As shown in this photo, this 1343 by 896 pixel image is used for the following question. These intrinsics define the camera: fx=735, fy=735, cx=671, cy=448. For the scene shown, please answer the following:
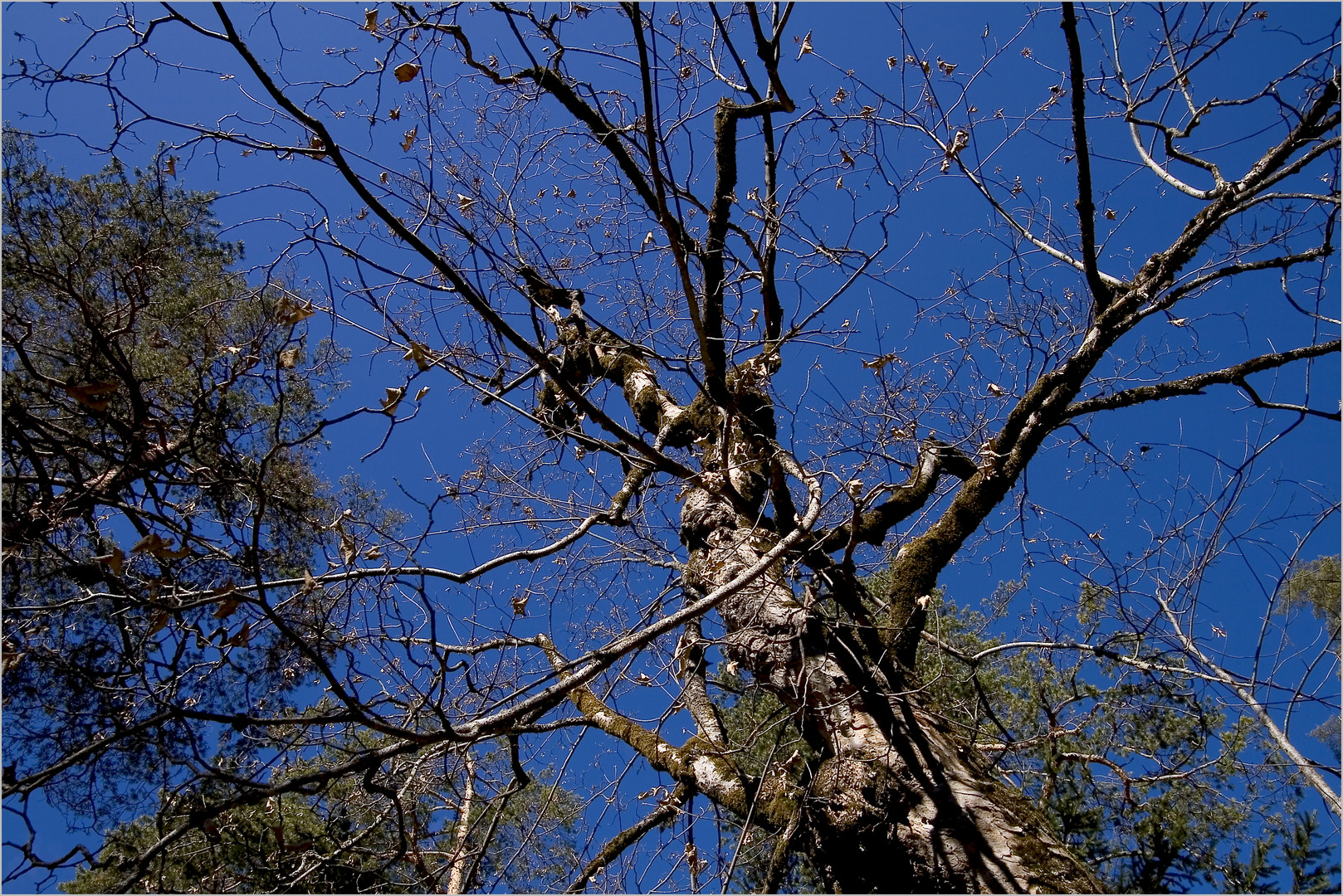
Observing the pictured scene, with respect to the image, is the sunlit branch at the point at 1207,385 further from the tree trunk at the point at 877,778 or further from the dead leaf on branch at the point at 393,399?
the dead leaf on branch at the point at 393,399

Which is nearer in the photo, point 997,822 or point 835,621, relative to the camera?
point 997,822

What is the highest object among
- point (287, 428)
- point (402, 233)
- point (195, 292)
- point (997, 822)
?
point (195, 292)

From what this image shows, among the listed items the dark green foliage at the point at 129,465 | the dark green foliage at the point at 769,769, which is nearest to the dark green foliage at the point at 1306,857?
the dark green foliage at the point at 769,769

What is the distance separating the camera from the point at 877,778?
251cm

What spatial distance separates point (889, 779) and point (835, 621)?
55 cm

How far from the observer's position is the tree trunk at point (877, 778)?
225 centimetres

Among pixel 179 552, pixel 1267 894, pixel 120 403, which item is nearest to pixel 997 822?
pixel 179 552

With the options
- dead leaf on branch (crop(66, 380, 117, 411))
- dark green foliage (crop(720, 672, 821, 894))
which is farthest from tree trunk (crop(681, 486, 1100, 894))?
dead leaf on branch (crop(66, 380, 117, 411))

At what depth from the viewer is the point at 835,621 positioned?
2.72 m

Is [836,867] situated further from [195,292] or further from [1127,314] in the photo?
[195,292]

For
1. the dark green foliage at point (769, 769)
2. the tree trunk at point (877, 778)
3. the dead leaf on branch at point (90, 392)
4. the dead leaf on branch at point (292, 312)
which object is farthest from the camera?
the dark green foliage at point (769, 769)

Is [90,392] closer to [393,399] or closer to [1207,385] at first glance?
[393,399]

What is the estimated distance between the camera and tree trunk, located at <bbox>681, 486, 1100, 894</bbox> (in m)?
2.25

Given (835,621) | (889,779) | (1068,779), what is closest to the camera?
(889,779)
